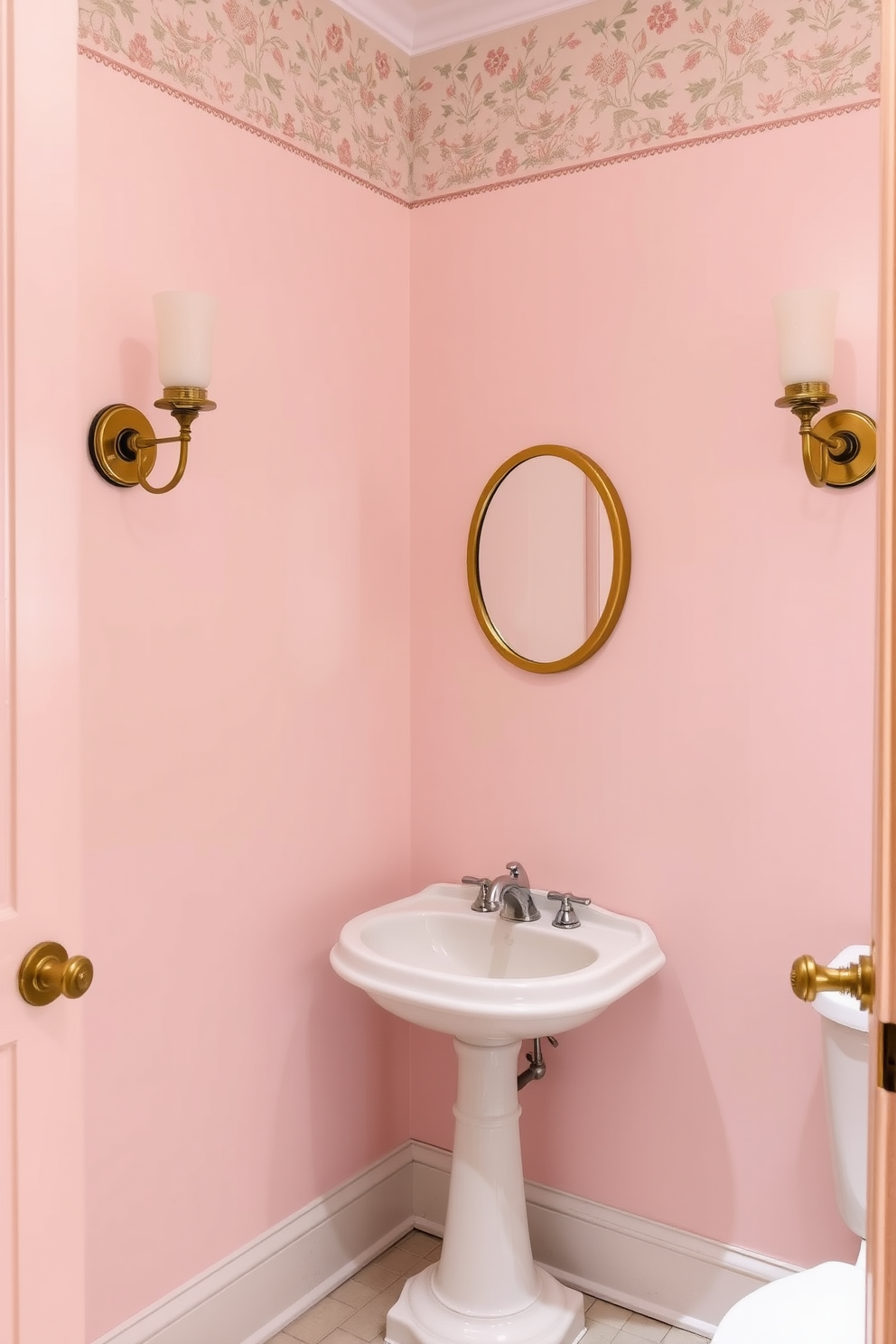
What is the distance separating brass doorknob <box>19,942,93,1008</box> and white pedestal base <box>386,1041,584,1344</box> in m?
1.06

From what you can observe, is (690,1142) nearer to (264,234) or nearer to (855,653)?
(855,653)

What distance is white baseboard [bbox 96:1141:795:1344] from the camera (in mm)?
2047

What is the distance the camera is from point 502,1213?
2100 millimetres

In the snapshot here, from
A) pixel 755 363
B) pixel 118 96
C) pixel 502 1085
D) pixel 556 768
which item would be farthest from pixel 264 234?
pixel 502 1085

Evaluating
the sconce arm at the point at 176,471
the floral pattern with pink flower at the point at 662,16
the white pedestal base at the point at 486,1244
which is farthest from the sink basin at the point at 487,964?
the floral pattern with pink flower at the point at 662,16

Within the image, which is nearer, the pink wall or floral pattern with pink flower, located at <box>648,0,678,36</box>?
the pink wall

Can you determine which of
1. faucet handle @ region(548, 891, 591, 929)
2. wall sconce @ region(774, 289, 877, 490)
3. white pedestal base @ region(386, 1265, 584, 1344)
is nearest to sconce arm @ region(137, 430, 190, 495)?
wall sconce @ region(774, 289, 877, 490)

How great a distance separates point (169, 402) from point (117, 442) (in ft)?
0.38

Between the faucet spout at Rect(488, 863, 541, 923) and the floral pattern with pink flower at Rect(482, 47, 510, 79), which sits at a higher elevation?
the floral pattern with pink flower at Rect(482, 47, 510, 79)

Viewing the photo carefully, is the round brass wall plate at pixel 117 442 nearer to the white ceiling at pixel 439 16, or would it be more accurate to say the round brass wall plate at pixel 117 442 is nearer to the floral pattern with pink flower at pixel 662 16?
the white ceiling at pixel 439 16

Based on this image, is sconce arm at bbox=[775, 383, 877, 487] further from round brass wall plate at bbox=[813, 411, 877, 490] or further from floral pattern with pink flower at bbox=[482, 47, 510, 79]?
floral pattern with pink flower at bbox=[482, 47, 510, 79]

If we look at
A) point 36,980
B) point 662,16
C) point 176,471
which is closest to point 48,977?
point 36,980

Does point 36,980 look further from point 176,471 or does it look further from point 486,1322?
point 486,1322

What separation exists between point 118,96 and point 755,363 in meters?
1.17
